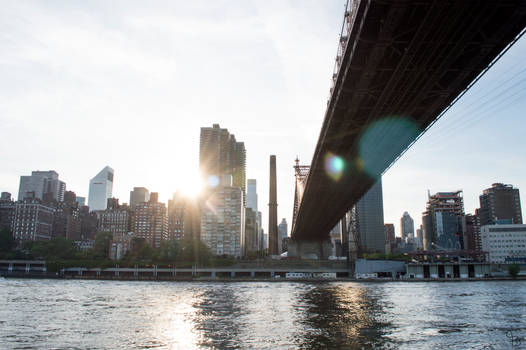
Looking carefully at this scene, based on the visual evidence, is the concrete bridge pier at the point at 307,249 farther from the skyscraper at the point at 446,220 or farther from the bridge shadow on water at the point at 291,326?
the bridge shadow on water at the point at 291,326

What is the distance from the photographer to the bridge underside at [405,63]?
18391 millimetres

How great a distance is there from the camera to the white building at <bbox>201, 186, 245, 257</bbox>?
15900cm

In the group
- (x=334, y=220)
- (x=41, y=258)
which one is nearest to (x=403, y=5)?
(x=334, y=220)

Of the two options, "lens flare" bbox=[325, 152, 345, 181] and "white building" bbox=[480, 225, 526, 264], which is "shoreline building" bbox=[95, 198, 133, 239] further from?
"lens flare" bbox=[325, 152, 345, 181]

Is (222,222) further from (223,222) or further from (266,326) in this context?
(266,326)

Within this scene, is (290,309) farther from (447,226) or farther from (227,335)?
(447,226)

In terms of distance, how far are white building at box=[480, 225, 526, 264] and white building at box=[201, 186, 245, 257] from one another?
8757 cm

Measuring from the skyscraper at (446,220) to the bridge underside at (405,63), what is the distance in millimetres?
163581

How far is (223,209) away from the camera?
162 m

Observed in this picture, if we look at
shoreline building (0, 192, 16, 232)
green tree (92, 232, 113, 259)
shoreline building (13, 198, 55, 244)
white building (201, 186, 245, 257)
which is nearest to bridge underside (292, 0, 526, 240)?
green tree (92, 232, 113, 259)

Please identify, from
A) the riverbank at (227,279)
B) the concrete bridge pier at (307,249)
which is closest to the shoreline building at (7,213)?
the riverbank at (227,279)

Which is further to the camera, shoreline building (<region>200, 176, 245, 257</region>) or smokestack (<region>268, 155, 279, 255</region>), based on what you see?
smokestack (<region>268, 155, 279, 255</region>)

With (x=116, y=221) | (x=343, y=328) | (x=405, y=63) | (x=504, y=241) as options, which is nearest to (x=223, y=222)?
(x=116, y=221)

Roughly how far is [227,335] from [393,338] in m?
7.96
